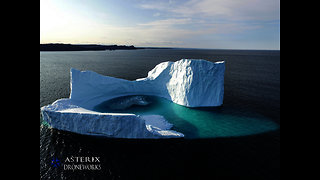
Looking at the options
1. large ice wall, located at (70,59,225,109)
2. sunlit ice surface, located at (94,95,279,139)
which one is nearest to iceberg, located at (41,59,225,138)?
large ice wall, located at (70,59,225,109)

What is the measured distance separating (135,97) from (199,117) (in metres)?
11.1

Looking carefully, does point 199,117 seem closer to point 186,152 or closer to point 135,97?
point 186,152

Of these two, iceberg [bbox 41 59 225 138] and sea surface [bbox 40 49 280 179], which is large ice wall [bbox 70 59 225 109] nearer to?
iceberg [bbox 41 59 225 138]

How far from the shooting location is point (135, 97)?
24641 millimetres

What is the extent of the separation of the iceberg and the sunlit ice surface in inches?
31.2

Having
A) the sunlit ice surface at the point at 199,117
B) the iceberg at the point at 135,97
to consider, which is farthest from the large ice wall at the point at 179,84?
the sunlit ice surface at the point at 199,117

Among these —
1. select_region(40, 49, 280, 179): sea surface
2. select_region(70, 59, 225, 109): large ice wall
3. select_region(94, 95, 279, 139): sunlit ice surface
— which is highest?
select_region(70, 59, 225, 109): large ice wall

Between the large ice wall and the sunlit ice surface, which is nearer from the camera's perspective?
the sunlit ice surface

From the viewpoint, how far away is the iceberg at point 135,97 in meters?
13.1

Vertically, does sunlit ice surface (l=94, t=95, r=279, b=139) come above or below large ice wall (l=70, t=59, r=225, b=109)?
below

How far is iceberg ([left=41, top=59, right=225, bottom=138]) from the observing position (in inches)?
514
